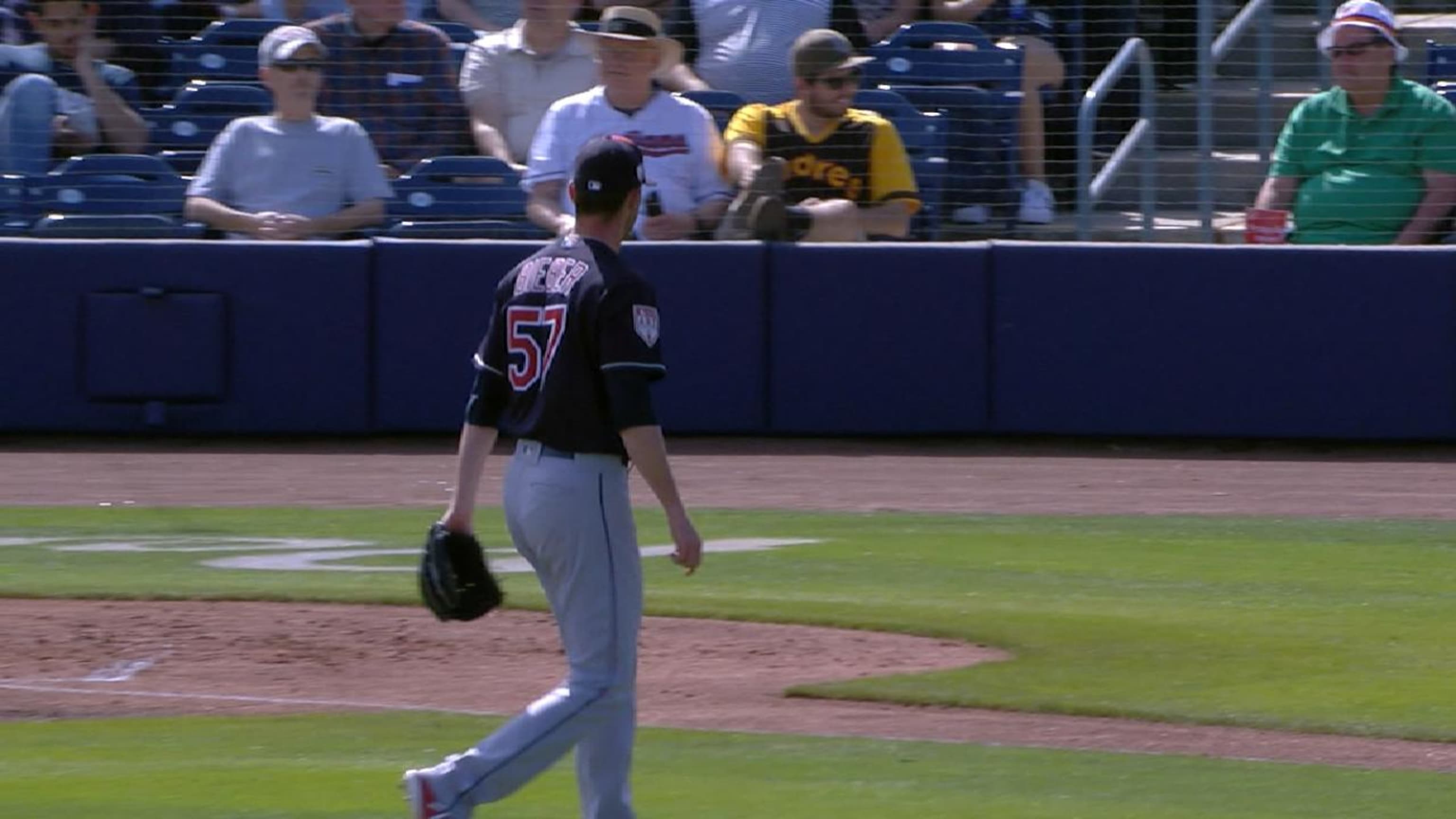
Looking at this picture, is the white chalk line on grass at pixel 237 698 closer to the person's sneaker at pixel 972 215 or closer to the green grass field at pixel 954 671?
the green grass field at pixel 954 671

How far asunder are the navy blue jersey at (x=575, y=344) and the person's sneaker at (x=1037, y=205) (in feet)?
27.4

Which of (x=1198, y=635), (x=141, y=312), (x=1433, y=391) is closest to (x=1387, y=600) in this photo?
(x=1198, y=635)

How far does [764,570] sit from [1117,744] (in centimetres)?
338

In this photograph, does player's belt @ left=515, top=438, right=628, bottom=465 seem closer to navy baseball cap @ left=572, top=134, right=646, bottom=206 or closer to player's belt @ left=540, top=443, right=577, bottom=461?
player's belt @ left=540, top=443, right=577, bottom=461

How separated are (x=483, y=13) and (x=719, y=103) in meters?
1.79

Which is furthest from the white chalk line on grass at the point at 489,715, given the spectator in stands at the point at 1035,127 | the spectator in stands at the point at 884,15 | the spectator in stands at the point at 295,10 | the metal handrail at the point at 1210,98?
the spectator in stands at the point at 884,15

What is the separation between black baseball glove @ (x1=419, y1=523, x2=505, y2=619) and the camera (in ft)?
18.0

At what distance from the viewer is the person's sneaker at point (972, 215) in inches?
533

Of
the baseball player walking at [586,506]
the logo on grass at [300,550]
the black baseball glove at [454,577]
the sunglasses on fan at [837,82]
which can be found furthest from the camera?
the sunglasses on fan at [837,82]

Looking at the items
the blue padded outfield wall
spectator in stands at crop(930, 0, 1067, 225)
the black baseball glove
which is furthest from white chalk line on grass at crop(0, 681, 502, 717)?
spectator in stands at crop(930, 0, 1067, 225)

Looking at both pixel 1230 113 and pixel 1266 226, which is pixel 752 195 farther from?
pixel 1266 226

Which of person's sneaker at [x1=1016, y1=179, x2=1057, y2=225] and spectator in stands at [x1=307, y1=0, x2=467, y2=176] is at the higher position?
spectator in stands at [x1=307, y1=0, x2=467, y2=176]

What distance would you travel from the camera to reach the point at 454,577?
5.48 meters

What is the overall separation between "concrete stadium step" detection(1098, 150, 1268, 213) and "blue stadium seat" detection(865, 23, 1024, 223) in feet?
1.99
